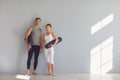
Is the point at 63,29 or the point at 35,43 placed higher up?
the point at 63,29

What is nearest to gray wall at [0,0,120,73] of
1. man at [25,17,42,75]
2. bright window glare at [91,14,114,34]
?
bright window glare at [91,14,114,34]

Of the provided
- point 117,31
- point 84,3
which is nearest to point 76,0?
point 84,3

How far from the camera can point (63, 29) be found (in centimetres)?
764

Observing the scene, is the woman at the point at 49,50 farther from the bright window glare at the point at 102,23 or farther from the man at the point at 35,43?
the bright window glare at the point at 102,23

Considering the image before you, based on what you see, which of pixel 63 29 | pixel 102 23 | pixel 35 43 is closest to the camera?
pixel 35 43

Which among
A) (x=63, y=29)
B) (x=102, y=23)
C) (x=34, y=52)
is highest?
(x=102, y=23)

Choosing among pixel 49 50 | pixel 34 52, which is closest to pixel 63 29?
pixel 49 50

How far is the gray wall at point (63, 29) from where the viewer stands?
7504mm

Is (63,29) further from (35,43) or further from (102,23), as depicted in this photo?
(102,23)

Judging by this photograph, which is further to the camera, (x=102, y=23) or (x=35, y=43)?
(x=102, y=23)

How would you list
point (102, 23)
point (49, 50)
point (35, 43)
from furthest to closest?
1. point (102, 23)
2. point (35, 43)
3. point (49, 50)

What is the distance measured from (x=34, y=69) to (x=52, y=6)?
6.50 ft

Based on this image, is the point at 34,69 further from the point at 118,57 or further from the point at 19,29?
the point at 118,57

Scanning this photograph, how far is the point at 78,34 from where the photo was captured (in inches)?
303
